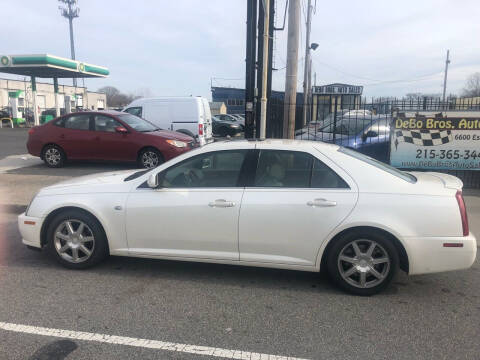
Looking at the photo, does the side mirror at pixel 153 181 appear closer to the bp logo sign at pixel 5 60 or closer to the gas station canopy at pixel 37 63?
the gas station canopy at pixel 37 63

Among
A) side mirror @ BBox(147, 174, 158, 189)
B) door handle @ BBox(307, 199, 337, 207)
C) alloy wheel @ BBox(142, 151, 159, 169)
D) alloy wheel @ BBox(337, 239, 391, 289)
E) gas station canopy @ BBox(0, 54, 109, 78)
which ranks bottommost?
alloy wheel @ BBox(337, 239, 391, 289)

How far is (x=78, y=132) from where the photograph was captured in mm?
10727

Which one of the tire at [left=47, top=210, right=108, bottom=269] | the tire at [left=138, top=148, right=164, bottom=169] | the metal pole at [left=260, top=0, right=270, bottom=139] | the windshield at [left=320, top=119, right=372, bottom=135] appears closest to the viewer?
the tire at [left=47, top=210, right=108, bottom=269]

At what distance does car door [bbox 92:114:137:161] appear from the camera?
10.4m

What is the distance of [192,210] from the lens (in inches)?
158

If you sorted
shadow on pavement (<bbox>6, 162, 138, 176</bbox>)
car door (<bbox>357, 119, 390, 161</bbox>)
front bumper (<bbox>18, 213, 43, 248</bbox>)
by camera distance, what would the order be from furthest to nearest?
shadow on pavement (<bbox>6, 162, 138, 176</bbox>) → car door (<bbox>357, 119, 390, 161</bbox>) → front bumper (<bbox>18, 213, 43, 248</bbox>)

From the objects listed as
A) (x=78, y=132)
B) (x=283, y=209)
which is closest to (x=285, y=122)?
(x=78, y=132)

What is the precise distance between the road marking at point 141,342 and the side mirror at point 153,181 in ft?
4.91

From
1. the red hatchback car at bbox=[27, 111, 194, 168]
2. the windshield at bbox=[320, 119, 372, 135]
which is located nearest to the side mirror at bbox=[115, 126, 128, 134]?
the red hatchback car at bbox=[27, 111, 194, 168]

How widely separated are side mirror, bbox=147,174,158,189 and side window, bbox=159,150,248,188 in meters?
0.07

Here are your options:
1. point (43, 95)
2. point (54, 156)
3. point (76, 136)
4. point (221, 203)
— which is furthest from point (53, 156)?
Answer: point (43, 95)

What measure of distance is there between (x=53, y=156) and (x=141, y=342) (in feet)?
29.5

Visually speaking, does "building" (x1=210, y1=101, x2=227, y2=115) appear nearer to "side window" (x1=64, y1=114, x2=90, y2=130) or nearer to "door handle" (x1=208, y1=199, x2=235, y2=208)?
"side window" (x1=64, y1=114, x2=90, y2=130)

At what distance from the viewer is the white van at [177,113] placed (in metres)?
13.3
